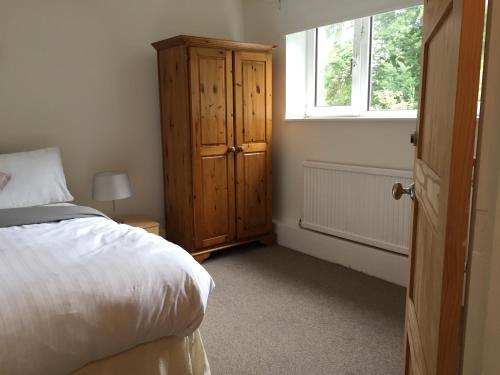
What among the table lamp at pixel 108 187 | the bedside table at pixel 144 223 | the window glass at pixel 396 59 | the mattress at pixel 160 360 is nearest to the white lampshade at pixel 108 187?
the table lamp at pixel 108 187

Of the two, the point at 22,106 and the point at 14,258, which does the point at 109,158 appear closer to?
the point at 22,106

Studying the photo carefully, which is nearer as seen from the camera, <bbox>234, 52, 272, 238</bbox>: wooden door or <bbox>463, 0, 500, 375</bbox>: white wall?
<bbox>463, 0, 500, 375</bbox>: white wall

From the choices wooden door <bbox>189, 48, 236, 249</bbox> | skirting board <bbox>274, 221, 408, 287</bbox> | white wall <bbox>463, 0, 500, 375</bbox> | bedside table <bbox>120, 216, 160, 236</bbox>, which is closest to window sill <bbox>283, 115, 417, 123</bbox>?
wooden door <bbox>189, 48, 236, 249</bbox>

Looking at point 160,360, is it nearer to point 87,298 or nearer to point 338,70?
point 87,298

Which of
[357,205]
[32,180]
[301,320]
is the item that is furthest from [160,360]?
[357,205]

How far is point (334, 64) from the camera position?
3.32 metres

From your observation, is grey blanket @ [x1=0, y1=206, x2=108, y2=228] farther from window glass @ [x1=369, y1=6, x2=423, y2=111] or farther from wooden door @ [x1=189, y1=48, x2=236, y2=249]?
window glass @ [x1=369, y1=6, x2=423, y2=111]

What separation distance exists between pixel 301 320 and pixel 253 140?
160 cm

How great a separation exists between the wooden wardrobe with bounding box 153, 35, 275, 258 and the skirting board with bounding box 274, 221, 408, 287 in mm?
290

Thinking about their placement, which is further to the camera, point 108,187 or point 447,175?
point 108,187

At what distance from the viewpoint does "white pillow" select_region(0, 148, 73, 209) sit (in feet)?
8.52

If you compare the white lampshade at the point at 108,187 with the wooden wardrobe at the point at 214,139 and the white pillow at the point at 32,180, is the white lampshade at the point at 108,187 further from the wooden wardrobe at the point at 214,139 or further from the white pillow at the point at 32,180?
the wooden wardrobe at the point at 214,139

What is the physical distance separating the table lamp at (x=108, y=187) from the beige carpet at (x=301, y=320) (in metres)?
0.86

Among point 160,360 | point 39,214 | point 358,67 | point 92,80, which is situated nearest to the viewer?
point 160,360
